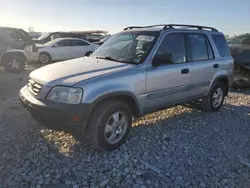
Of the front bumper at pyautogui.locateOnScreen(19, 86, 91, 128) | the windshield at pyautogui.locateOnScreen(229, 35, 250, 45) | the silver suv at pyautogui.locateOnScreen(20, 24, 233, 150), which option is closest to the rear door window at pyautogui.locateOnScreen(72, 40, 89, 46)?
the windshield at pyautogui.locateOnScreen(229, 35, 250, 45)

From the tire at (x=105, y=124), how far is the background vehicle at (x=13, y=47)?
761 cm

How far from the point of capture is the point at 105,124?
12.3 ft

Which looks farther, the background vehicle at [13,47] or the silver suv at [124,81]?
the background vehicle at [13,47]

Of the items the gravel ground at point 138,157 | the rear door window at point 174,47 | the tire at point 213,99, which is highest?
the rear door window at point 174,47

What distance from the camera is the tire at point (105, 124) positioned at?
12.0 feet

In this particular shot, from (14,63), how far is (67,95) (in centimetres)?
795

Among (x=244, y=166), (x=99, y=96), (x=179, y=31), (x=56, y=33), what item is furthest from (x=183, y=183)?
(x=56, y=33)

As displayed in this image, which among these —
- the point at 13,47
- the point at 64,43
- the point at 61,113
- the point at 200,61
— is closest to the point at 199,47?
the point at 200,61

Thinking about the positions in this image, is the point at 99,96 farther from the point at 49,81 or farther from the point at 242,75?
the point at 242,75

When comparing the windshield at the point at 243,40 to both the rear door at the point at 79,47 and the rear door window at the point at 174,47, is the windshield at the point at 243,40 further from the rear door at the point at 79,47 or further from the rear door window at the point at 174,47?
the rear door at the point at 79,47

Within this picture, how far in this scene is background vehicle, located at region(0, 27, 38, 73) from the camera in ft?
32.6

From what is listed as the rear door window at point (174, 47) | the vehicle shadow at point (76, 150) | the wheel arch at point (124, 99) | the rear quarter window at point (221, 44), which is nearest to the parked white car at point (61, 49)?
the vehicle shadow at point (76, 150)

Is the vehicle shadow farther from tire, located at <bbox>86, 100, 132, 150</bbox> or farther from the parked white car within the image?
the parked white car

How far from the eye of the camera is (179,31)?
493 centimetres
